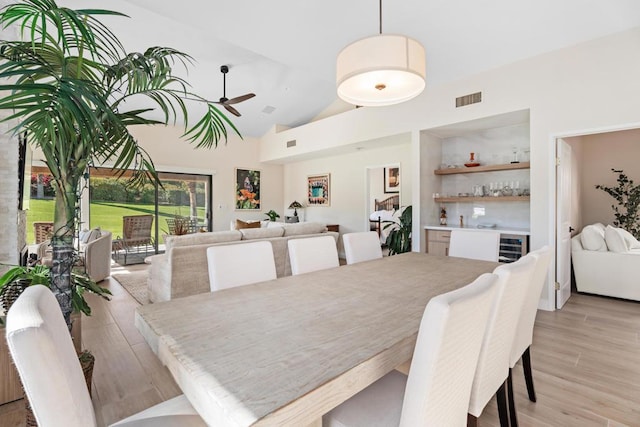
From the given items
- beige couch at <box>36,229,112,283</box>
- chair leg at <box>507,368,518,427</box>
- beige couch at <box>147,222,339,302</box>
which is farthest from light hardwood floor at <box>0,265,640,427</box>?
beige couch at <box>36,229,112,283</box>

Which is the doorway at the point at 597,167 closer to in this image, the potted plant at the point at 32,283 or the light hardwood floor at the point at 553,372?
the light hardwood floor at the point at 553,372

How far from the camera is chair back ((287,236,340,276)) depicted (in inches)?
88.2

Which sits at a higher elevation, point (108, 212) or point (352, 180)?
point (352, 180)

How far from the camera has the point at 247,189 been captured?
8.02 metres

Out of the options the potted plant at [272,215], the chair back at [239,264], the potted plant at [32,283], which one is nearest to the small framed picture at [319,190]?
the potted plant at [272,215]

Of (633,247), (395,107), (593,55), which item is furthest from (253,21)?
(633,247)

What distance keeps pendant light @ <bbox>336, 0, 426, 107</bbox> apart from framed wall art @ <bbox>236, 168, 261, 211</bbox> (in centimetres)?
603

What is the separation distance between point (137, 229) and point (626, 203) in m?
8.79

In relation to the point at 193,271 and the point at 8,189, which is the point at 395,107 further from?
the point at 8,189

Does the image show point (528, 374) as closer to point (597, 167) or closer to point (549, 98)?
point (549, 98)

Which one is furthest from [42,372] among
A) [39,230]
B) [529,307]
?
[39,230]

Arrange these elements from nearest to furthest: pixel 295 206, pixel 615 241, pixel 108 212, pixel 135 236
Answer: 1. pixel 615 241
2. pixel 108 212
3. pixel 135 236
4. pixel 295 206

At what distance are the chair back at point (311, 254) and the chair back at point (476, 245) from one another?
138 centimetres

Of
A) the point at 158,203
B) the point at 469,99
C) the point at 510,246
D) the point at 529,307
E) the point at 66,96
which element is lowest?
the point at 529,307
